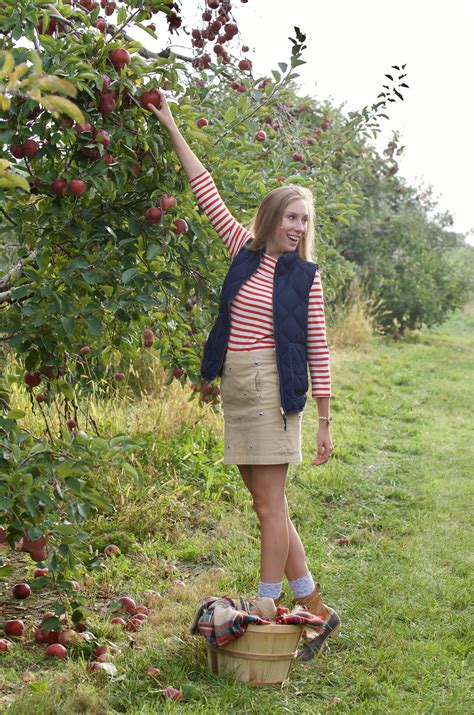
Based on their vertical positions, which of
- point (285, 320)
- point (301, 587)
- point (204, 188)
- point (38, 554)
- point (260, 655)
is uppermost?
point (204, 188)

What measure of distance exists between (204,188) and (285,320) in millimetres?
588

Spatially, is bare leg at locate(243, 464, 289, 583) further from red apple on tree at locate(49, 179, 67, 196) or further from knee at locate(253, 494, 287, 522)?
red apple on tree at locate(49, 179, 67, 196)

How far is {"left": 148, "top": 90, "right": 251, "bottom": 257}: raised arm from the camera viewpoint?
3.11 metres

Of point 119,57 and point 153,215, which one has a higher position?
point 119,57

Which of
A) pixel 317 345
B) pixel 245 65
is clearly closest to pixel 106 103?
pixel 317 345

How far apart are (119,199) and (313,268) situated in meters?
0.79

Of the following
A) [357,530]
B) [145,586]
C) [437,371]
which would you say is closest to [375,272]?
[437,371]

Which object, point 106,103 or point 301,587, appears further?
point 301,587

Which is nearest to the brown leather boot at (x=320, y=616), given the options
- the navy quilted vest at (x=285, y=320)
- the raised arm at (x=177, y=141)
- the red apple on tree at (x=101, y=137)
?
the navy quilted vest at (x=285, y=320)

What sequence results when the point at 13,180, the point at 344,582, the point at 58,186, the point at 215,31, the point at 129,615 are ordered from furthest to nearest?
the point at 215,31 < the point at 344,582 < the point at 129,615 < the point at 58,186 < the point at 13,180

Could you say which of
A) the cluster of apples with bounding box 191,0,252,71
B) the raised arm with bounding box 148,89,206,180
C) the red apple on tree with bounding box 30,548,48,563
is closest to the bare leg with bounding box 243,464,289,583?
the red apple on tree with bounding box 30,548,48,563

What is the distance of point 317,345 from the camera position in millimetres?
3447

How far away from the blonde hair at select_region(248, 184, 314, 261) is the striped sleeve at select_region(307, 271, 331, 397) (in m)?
0.20

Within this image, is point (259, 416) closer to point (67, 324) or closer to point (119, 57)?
point (67, 324)
